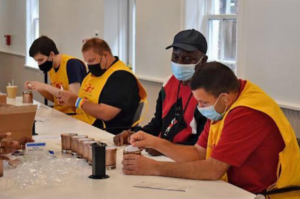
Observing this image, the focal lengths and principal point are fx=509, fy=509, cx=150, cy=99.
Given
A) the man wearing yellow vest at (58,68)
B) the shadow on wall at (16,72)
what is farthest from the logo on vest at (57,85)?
the shadow on wall at (16,72)

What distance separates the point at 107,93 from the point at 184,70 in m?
1.08

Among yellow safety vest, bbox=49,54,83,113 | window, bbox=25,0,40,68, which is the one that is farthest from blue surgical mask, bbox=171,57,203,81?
window, bbox=25,0,40,68

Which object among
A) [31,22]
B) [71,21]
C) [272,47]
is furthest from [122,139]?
[31,22]

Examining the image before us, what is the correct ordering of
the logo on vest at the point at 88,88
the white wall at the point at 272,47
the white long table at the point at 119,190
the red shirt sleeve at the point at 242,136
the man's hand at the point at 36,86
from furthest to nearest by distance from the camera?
1. the man's hand at the point at 36,86
2. the logo on vest at the point at 88,88
3. the white wall at the point at 272,47
4. the red shirt sleeve at the point at 242,136
5. the white long table at the point at 119,190

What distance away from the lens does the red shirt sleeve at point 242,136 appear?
86.4 inches

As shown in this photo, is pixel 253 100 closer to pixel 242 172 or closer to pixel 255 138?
pixel 255 138

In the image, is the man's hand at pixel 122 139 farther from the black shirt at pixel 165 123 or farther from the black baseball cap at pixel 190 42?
the black baseball cap at pixel 190 42

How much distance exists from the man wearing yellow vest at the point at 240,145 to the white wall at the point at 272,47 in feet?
4.29

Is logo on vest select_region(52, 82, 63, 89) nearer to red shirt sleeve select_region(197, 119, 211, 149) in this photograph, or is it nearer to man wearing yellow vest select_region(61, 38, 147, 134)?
man wearing yellow vest select_region(61, 38, 147, 134)

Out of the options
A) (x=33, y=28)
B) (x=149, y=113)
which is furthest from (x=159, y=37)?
(x=33, y=28)

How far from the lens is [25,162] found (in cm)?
253

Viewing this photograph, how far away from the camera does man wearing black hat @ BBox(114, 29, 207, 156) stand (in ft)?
9.45

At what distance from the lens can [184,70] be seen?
9.46 ft

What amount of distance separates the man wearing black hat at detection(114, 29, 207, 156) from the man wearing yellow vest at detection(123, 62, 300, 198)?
0.51m
